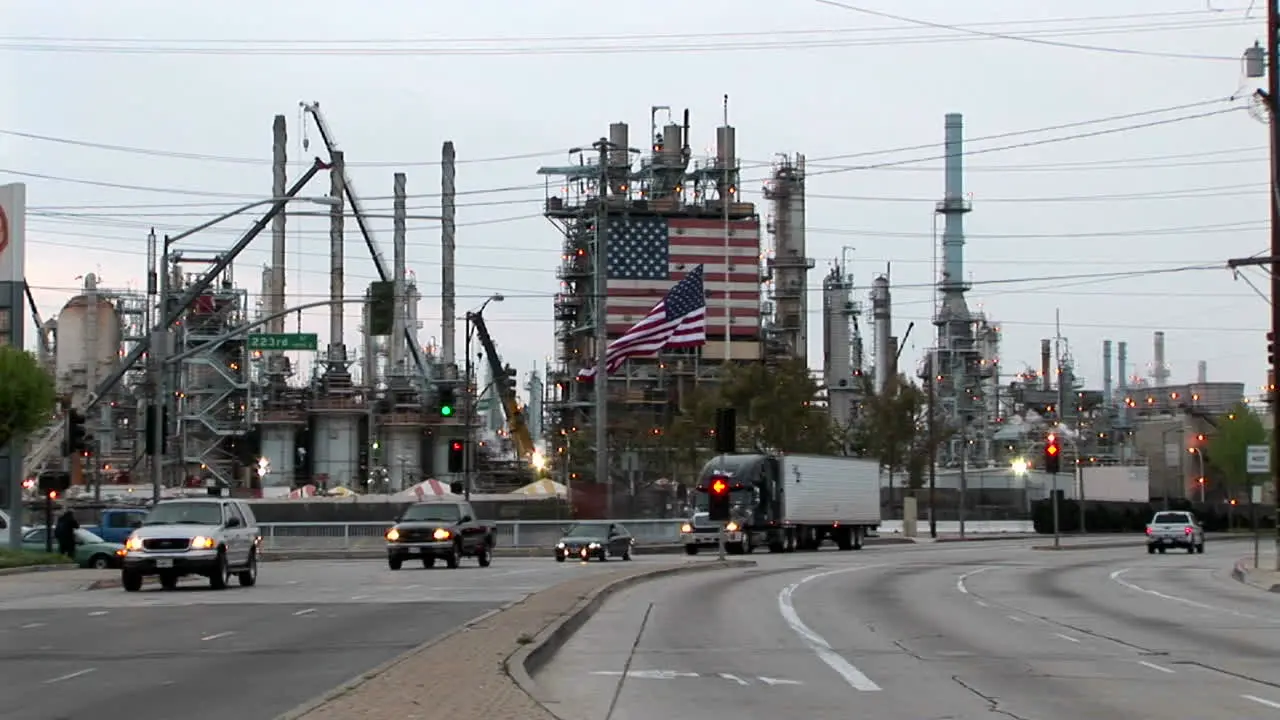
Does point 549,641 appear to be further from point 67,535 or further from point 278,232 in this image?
point 278,232

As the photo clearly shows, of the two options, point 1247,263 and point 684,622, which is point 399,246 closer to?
point 1247,263

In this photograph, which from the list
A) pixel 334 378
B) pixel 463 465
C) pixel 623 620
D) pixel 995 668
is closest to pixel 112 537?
pixel 463 465

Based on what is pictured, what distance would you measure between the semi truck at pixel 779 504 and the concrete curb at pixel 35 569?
21489mm

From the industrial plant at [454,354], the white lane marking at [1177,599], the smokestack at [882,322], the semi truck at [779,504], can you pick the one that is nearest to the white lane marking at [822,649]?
the white lane marking at [1177,599]

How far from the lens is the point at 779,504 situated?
62969mm

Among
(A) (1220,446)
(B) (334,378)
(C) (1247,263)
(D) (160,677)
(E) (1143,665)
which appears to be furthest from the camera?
(A) (1220,446)

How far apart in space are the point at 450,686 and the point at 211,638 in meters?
8.38

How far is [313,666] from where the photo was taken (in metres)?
18.1

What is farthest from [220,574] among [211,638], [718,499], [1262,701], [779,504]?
[779,504]

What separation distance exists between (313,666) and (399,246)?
94.0 metres

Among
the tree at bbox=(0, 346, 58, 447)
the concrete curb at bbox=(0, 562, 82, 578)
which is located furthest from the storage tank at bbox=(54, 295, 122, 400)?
the concrete curb at bbox=(0, 562, 82, 578)

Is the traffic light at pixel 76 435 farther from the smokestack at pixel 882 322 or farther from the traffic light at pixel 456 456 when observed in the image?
the smokestack at pixel 882 322

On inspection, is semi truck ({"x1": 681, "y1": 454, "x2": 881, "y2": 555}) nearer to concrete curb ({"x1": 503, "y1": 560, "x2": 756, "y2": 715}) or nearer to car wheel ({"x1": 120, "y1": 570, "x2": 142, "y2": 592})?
concrete curb ({"x1": 503, "y1": 560, "x2": 756, "y2": 715})

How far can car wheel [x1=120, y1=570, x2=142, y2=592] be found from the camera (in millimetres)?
33125
